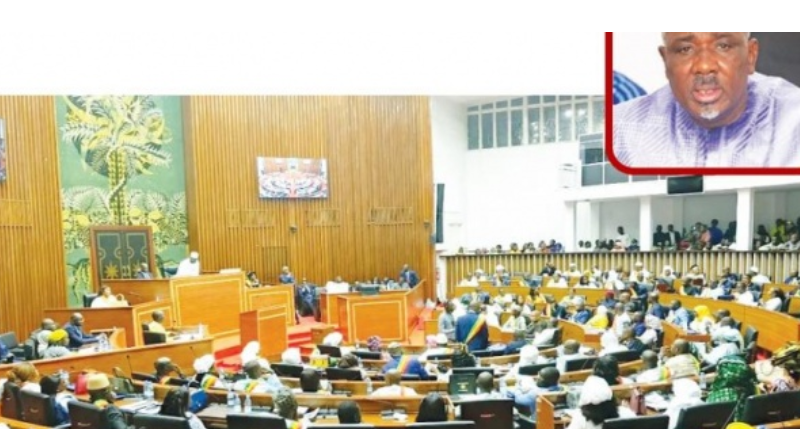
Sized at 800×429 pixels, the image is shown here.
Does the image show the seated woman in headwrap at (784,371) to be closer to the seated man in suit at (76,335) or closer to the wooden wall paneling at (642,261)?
the seated man in suit at (76,335)

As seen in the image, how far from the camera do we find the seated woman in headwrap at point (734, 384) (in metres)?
4.19

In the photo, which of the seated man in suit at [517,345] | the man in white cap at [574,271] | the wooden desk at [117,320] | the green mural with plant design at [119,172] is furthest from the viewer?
the man in white cap at [574,271]

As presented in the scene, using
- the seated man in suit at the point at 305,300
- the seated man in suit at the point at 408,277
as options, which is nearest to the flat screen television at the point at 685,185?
the seated man in suit at the point at 305,300

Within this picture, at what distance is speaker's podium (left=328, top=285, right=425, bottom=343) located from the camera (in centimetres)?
1157

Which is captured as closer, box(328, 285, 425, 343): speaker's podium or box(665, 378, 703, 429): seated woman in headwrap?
box(665, 378, 703, 429): seated woman in headwrap

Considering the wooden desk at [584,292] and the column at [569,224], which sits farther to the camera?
the column at [569,224]

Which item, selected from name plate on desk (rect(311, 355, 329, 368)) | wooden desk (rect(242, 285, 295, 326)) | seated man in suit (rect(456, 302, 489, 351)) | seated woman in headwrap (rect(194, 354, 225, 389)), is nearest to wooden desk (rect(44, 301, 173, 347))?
wooden desk (rect(242, 285, 295, 326))

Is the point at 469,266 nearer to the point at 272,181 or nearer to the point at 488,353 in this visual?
the point at 272,181

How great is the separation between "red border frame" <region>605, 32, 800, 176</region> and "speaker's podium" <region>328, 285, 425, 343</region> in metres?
9.88

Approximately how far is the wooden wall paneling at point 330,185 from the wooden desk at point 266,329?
16.4 ft

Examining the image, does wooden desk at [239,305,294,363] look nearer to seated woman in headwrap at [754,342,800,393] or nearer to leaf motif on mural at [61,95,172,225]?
leaf motif on mural at [61,95,172,225]

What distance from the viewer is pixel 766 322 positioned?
852 centimetres

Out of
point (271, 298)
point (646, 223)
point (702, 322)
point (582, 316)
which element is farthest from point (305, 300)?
point (646, 223)

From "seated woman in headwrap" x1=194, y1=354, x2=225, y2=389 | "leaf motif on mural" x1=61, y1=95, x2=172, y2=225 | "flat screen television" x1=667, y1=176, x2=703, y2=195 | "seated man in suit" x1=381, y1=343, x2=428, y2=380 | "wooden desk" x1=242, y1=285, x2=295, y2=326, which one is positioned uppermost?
"leaf motif on mural" x1=61, y1=95, x2=172, y2=225
